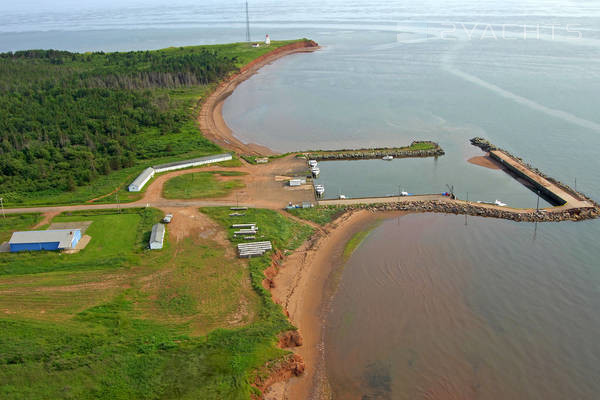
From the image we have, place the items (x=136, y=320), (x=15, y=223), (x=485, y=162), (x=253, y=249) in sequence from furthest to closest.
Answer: (x=485, y=162) < (x=15, y=223) < (x=253, y=249) < (x=136, y=320)

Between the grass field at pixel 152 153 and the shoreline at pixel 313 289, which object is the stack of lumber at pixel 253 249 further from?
the grass field at pixel 152 153

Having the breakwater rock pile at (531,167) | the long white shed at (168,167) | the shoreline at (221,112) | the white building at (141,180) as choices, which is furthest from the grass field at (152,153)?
the breakwater rock pile at (531,167)

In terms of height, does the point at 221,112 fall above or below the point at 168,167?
Result: above

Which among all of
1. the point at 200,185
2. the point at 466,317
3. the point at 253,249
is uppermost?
the point at 200,185

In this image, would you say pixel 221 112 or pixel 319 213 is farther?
pixel 221 112

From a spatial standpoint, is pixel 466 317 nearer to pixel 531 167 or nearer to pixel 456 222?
pixel 456 222

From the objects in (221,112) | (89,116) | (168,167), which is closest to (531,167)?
(168,167)
